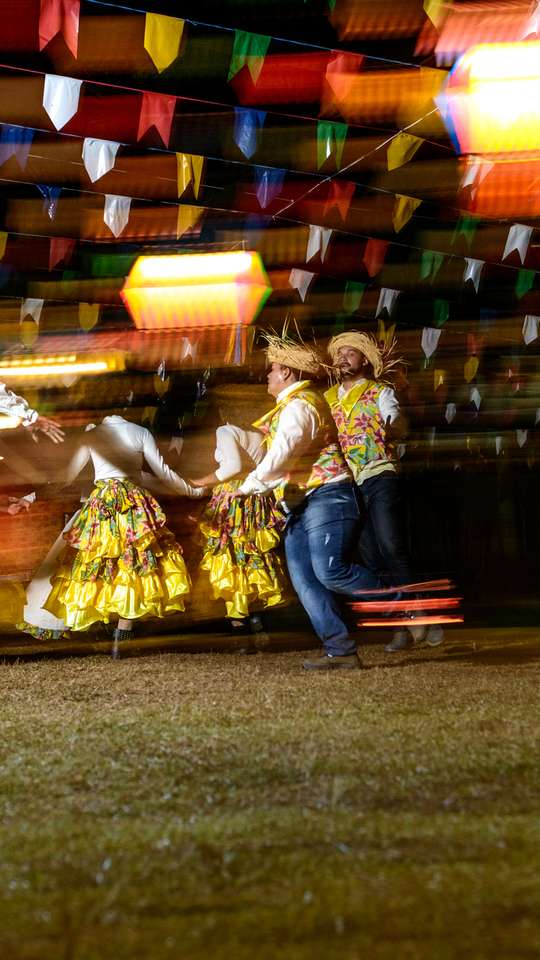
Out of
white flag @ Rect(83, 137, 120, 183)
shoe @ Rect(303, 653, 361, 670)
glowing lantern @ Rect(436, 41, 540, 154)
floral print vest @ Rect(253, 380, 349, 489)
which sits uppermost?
white flag @ Rect(83, 137, 120, 183)

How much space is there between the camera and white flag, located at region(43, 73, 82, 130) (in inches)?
200

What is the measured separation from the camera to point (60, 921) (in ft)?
5.10

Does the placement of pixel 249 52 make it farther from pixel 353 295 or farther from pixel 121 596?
pixel 353 295

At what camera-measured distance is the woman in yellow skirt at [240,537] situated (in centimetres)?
582

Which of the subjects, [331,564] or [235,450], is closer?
[331,564]

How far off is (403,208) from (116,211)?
2010 mm

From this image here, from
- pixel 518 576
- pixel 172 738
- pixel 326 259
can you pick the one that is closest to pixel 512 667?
pixel 172 738

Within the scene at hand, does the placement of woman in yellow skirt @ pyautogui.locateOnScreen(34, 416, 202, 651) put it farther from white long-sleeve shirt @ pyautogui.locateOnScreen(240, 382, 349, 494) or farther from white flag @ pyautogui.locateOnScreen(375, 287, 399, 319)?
white flag @ pyautogui.locateOnScreen(375, 287, 399, 319)

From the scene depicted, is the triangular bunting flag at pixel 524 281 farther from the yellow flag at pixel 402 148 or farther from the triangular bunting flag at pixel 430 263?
the yellow flag at pixel 402 148

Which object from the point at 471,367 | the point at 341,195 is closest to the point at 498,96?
the point at 341,195

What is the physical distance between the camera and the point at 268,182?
21.2ft

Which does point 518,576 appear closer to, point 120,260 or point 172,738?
point 120,260

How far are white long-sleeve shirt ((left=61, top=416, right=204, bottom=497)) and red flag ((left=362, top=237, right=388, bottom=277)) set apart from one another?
9.85 feet

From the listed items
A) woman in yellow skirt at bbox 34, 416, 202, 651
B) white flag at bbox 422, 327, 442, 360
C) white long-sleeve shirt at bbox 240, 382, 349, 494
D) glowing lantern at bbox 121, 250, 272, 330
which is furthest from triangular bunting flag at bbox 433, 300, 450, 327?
white long-sleeve shirt at bbox 240, 382, 349, 494
